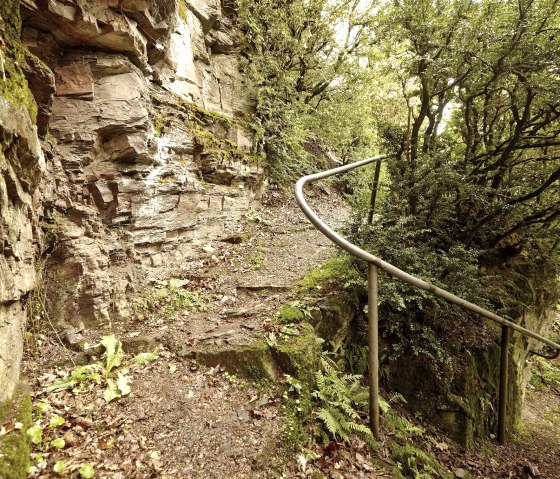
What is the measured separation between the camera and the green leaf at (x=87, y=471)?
2363 millimetres

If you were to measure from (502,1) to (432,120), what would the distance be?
1.83m

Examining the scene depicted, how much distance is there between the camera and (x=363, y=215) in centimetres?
541

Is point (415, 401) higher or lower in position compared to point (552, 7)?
lower

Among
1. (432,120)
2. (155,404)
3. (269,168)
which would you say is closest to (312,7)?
(269,168)

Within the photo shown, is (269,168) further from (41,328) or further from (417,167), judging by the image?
(41,328)

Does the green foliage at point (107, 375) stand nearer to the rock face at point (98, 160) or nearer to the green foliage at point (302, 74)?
the rock face at point (98, 160)

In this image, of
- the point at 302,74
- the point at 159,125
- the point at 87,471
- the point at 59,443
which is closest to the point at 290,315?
the point at 87,471

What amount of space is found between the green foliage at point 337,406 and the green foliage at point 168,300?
2.40 metres

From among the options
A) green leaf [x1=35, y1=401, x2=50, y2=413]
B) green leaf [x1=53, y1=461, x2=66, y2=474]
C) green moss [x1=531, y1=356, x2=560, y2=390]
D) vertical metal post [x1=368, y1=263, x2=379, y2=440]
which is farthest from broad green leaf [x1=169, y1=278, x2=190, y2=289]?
green moss [x1=531, y1=356, x2=560, y2=390]

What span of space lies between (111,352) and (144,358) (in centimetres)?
42

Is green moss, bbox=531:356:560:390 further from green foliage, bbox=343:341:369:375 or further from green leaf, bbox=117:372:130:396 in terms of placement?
green leaf, bbox=117:372:130:396

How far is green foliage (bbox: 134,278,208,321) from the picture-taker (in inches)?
185

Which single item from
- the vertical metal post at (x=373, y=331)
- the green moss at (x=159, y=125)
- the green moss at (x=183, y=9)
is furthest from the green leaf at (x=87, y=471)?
the green moss at (x=183, y=9)

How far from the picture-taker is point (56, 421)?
2736 mm
